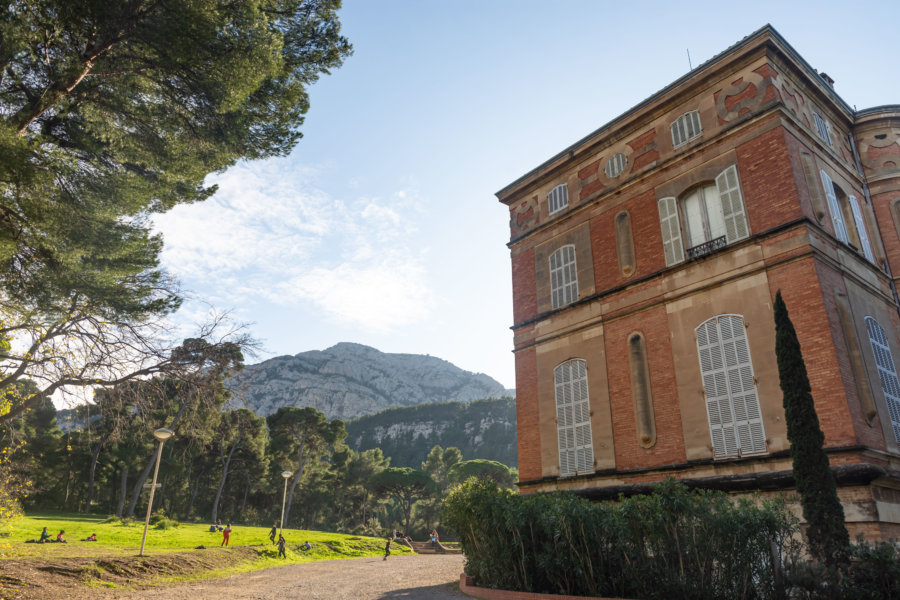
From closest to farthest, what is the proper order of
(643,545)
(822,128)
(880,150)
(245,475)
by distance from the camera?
1. (643,545)
2. (822,128)
3. (880,150)
4. (245,475)

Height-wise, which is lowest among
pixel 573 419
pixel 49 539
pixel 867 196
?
pixel 49 539

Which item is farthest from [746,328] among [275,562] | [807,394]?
[275,562]

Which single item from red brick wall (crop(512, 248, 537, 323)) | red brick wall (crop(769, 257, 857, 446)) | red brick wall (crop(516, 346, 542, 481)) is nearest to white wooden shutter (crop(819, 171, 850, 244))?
red brick wall (crop(769, 257, 857, 446))

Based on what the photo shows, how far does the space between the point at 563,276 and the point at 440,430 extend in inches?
4905

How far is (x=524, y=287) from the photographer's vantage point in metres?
21.2

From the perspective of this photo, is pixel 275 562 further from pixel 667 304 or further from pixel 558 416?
pixel 667 304

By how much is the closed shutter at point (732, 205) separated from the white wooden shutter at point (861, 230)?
440 cm

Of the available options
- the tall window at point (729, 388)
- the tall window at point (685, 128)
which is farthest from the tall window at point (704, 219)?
the tall window at point (729, 388)

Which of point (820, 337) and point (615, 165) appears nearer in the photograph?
point (820, 337)

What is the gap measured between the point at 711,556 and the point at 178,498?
64460 mm

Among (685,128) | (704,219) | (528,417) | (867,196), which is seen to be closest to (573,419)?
(528,417)

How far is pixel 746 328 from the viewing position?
14.0 metres

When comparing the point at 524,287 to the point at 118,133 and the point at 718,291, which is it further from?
the point at 118,133

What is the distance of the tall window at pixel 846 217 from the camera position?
15.5 m
